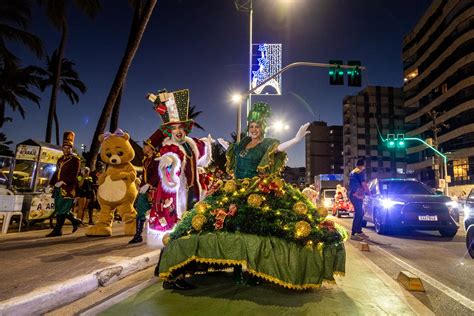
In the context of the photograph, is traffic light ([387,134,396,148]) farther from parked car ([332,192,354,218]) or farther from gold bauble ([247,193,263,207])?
gold bauble ([247,193,263,207])

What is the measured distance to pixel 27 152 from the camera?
36.1 ft

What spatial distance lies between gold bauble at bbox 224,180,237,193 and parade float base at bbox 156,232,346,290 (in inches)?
25.0

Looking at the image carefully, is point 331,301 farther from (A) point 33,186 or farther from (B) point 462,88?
(B) point 462,88

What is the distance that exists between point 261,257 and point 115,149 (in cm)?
573

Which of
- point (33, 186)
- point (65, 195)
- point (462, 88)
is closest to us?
point (65, 195)

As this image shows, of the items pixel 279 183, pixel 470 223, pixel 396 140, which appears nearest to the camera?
pixel 279 183

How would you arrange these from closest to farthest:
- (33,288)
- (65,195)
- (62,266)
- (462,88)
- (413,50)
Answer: (33,288) → (62,266) → (65,195) → (462,88) → (413,50)

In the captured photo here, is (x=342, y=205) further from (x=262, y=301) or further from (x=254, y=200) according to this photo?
(x=262, y=301)

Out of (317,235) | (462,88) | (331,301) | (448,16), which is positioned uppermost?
(448,16)

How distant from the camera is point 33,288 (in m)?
3.67

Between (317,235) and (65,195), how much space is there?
249 inches

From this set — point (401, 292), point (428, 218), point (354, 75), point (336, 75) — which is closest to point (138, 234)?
point (401, 292)

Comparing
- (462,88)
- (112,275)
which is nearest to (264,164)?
(112,275)

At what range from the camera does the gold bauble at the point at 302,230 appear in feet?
11.9
